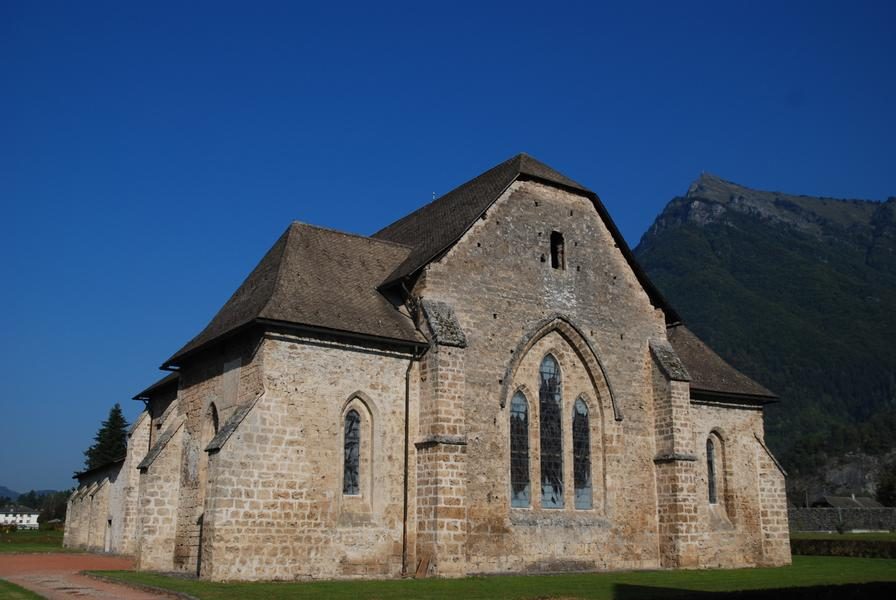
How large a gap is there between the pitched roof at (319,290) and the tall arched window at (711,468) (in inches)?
500

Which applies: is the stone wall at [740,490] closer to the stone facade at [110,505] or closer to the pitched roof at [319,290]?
the pitched roof at [319,290]

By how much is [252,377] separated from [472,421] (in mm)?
6155

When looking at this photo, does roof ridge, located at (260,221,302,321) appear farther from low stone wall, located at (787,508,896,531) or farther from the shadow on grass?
low stone wall, located at (787,508,896,531)

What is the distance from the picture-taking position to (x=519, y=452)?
24.6 m

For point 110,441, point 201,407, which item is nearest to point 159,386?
point 201,407

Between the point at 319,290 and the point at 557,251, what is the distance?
810cm

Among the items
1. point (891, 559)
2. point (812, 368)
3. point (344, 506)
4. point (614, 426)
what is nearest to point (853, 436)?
point (812, 368)

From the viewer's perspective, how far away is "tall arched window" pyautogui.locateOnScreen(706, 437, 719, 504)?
29594 mm

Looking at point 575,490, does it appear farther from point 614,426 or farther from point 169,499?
point 169,499

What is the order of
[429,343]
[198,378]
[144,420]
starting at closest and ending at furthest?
1. [429,343]
2. [198,378]
3. [144,420]

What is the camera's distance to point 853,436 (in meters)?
129

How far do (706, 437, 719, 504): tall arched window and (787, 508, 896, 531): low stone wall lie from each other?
43617 millimetres

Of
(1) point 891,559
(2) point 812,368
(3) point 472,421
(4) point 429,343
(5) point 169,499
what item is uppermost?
(2) point 812,368

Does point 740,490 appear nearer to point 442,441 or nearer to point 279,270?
point 442,441
